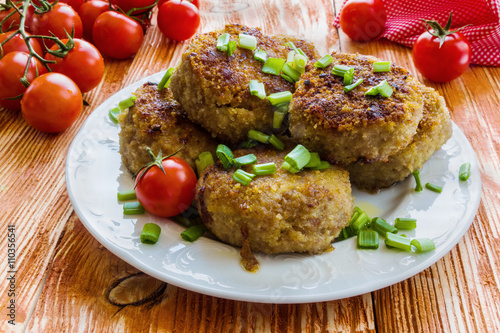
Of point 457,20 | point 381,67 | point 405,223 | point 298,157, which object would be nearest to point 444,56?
point 457,20

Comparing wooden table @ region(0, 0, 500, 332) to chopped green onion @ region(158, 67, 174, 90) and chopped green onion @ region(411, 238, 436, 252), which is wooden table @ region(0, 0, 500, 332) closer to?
chopped green onion @ region(411, 238, 436, 252)

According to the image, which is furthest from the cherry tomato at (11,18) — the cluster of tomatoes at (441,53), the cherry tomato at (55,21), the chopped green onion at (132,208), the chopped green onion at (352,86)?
the cluster of tomatoes at (441,53)

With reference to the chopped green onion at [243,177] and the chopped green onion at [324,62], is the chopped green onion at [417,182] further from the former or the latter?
the chopped green onion at [243,177]

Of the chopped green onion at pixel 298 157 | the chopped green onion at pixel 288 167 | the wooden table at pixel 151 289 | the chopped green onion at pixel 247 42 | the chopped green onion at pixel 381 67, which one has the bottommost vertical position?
the wooden table at pixel 151 289

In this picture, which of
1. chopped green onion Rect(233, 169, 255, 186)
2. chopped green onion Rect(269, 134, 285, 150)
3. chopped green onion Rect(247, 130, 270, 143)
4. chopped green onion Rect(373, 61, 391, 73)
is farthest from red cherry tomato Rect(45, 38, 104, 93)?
chopped green onion Rect(373, 61, 391, 73)

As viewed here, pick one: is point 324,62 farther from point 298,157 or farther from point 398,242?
point 398,242

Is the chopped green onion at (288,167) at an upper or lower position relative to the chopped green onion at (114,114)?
upper
